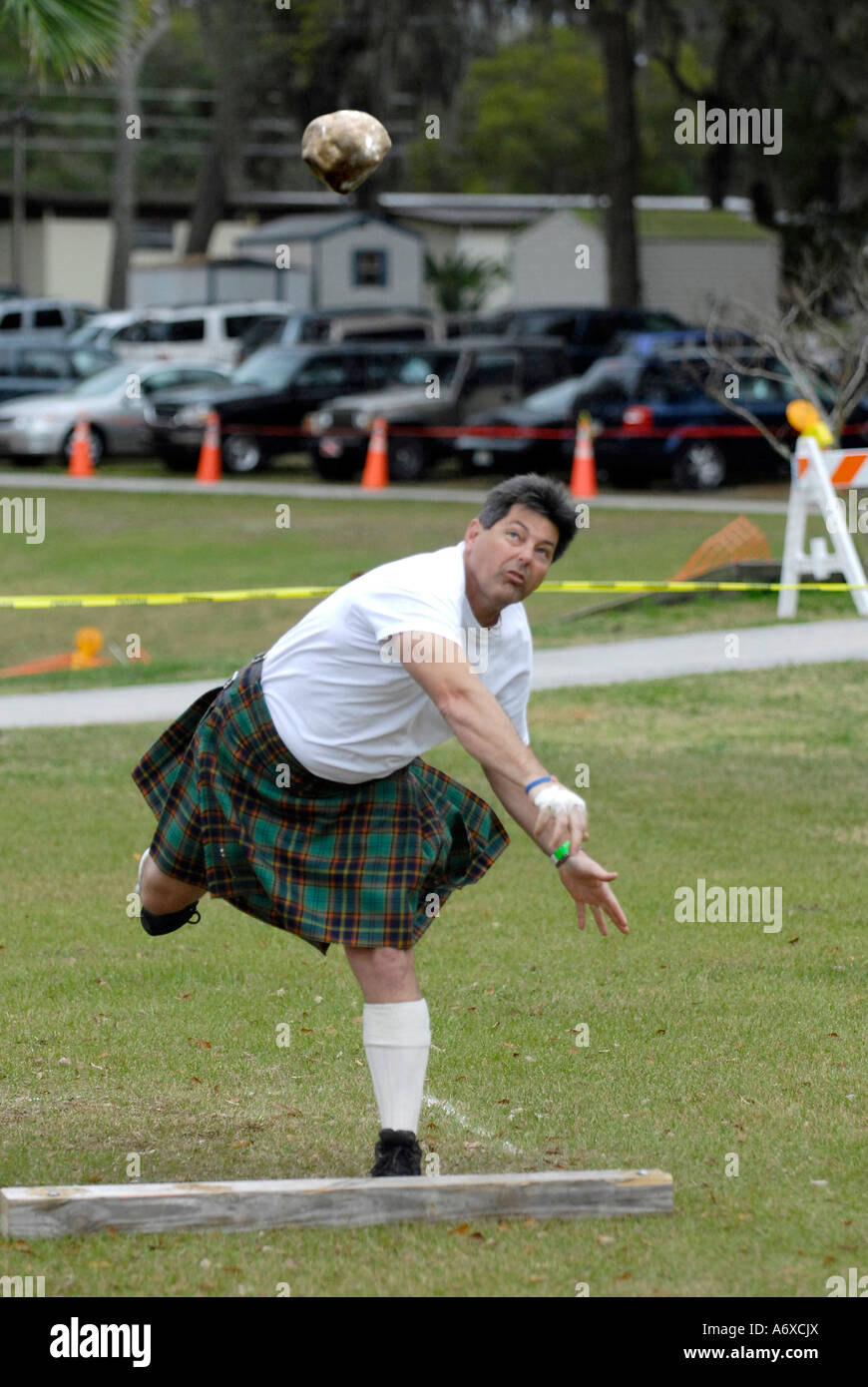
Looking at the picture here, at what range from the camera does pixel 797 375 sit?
15.0 m

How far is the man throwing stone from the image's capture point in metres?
4.07

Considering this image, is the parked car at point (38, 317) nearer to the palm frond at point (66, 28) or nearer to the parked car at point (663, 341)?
the parked car at point (663, 341)

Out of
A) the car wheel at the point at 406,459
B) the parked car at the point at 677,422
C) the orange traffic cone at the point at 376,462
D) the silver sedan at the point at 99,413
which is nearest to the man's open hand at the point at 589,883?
the parked car at the point at 677,422

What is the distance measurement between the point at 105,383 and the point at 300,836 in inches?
956

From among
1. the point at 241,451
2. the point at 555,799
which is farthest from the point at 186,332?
the point at 555,799

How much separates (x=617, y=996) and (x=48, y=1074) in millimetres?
1712

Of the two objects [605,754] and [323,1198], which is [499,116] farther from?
[323,1198]

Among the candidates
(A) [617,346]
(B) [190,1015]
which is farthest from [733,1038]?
(A) [617,346]

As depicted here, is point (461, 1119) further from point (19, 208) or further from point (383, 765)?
point (19, 208)

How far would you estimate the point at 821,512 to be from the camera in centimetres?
1327

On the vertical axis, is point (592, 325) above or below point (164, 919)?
above

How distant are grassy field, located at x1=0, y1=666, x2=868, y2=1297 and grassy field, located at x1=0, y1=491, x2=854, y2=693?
455 cm

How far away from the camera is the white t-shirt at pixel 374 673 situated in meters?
4.12
